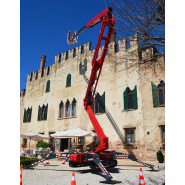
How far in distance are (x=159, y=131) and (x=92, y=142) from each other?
225 inches

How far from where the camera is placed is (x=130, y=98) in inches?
579

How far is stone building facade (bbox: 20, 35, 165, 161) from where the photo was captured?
43.4ft

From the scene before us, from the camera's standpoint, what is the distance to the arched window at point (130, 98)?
14.1 m

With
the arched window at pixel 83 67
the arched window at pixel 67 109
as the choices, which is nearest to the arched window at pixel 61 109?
the arched window at pixel 67 109

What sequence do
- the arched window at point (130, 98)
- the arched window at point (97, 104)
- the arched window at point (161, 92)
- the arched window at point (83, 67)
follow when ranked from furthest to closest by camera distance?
the arched window at point (83, 67)
the arched window at point (97, 104)
the arched window at point (130, 98)
the arched window at point (161, 92)

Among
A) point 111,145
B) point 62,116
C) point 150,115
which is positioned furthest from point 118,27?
point 62,116

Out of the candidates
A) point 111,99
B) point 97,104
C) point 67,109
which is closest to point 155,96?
point 111,99

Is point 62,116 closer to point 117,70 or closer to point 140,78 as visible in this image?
point 117,70

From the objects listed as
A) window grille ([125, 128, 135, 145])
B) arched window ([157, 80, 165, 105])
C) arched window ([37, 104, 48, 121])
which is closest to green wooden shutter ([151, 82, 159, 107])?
arched window ([157, 80, 165, 105])

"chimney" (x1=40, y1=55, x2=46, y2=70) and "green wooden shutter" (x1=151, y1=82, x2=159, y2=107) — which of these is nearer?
"green wooden shutter" (x1=151, y1=82, x2=159, y2=107)

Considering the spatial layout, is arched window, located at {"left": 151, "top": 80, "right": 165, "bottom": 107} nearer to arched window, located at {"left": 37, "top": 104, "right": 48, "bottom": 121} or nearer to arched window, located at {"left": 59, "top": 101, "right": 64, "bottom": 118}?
arched window, located at {"left": 59, "top": 101, "right": 64, "bottom": 118}

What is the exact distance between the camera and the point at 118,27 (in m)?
5.88

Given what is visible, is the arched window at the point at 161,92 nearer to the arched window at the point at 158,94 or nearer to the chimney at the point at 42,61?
the arched window at the point at 158,94

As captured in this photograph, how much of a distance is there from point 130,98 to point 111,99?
1692 mm
